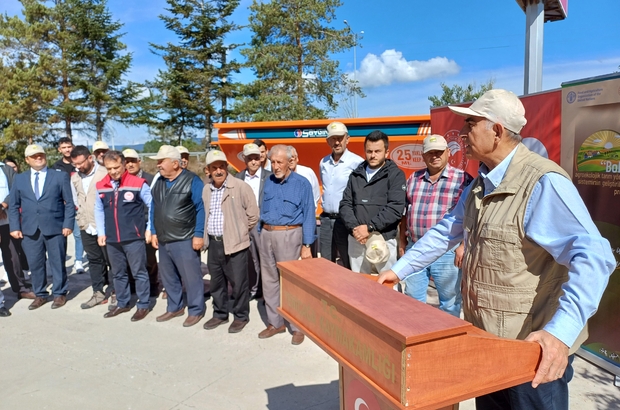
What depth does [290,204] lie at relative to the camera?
4.45 metres

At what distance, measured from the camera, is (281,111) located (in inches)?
861

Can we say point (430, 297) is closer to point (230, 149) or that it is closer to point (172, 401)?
point (172, 401)

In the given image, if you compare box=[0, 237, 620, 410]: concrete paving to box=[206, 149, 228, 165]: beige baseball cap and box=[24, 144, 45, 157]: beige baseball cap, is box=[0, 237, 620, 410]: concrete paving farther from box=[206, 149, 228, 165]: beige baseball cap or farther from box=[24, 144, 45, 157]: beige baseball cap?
box=[24, 144, 45, 157]: beige baseball cap

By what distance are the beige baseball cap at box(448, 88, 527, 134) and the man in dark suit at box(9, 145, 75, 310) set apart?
5357 mm

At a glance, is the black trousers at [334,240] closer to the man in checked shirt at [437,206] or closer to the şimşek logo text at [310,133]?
the man in checked shirt at [437,206]

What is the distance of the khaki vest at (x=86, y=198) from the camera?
560 cm

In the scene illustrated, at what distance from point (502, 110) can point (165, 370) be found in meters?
3.39

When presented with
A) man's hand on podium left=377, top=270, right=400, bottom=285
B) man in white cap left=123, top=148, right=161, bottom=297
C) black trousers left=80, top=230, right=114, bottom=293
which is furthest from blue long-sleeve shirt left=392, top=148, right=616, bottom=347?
black trousers left=80, top=230, right=114, bottom=293

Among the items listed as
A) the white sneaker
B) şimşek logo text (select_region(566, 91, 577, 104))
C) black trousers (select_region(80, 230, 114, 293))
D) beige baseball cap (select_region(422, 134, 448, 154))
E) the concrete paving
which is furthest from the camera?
the white sneaker

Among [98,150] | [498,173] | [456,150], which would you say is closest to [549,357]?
[498,173]

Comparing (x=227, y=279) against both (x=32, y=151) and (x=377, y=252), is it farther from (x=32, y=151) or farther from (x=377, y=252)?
(x=32, y=151)

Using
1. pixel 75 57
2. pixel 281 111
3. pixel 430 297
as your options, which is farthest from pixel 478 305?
pixel 75 57

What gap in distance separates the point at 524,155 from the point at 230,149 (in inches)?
303

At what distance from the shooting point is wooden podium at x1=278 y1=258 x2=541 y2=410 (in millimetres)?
1260
